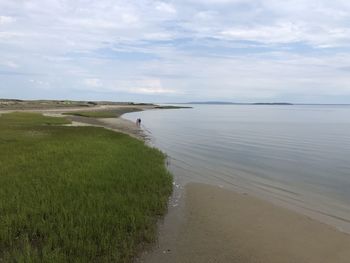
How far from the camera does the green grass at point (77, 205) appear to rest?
8055mm

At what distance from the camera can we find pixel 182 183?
16.9m

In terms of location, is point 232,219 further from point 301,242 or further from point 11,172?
point 11,172

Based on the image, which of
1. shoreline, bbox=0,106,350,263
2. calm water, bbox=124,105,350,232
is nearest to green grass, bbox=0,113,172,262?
shoreline, bbox=0,106,350,263

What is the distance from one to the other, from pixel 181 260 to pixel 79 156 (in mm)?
12059

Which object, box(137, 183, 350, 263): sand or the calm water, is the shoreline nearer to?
box(137, 183, 350, 263): sand

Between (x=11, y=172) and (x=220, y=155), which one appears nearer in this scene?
(x=11, y=172)

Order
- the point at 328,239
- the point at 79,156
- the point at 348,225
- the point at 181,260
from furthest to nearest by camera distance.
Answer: the point at 79,156
the point at 348,225
the point at 328,239
the point at 181,260

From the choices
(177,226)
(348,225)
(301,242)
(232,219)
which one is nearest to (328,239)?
(301,242)

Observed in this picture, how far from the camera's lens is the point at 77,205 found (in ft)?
34.7

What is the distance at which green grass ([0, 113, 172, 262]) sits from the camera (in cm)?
805

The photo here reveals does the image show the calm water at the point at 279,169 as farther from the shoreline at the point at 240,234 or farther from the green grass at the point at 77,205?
the green grass at the point at 77,205

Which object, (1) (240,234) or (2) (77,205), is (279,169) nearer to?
(1) (240,234)

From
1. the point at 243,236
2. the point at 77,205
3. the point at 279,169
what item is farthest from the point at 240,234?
the point at 279,169

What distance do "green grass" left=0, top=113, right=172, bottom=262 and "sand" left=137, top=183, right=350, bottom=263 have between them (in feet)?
Answer: 2.38
